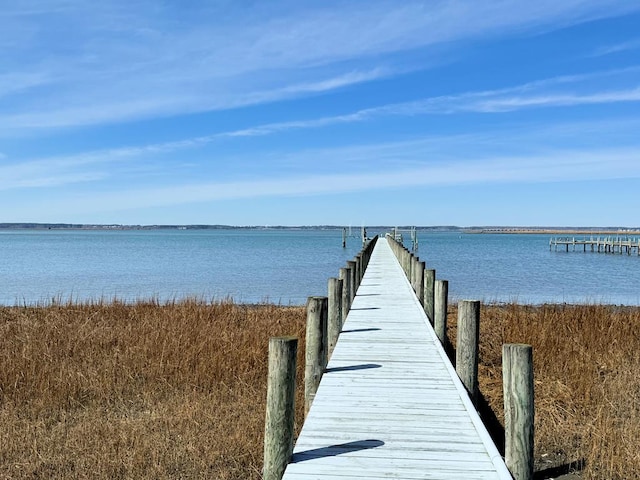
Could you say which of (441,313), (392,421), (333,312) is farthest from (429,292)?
(392,421)

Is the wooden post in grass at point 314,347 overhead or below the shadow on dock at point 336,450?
overhead

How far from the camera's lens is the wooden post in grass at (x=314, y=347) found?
6.70 meters

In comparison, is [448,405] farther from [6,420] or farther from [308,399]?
[6,420]

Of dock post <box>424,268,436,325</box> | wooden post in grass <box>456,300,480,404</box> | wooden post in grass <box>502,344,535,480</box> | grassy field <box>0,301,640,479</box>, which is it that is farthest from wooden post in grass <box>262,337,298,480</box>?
dock post <box>424,268,436,325</box>

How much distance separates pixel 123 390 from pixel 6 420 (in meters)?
1.75

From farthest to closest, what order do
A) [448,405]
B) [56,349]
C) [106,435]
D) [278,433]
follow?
1. [56,349]
2. [106,435]
3. [448,405]
4. [278,433]

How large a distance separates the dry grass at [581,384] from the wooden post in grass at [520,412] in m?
2.08

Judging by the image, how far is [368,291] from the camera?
15.7 metres

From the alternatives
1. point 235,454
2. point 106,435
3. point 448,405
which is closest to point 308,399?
point 235,454

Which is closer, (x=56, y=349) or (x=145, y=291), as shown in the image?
(x=56, y=349)

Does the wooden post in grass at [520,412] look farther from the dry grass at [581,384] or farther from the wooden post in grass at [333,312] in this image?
the wooden post in grass at [333,312]

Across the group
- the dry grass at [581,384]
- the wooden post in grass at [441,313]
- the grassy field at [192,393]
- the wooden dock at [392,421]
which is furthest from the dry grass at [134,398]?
the dry grass at [581,384]

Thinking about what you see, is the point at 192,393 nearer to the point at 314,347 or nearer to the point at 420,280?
the point at 314,347

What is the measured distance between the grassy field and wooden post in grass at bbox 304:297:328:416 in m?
0.99
